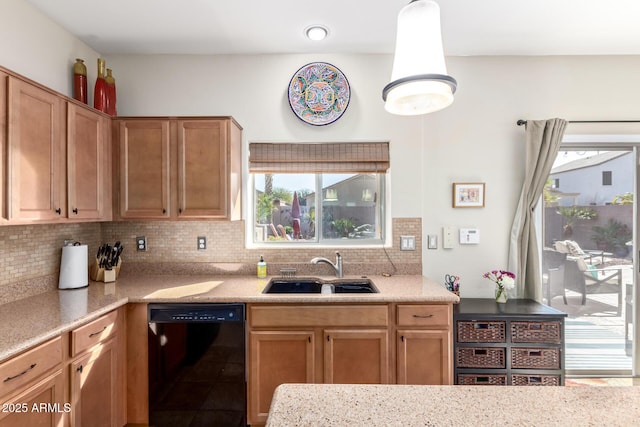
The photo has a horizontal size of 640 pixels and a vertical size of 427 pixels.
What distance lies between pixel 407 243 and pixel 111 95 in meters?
2.60

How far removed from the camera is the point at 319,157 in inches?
106

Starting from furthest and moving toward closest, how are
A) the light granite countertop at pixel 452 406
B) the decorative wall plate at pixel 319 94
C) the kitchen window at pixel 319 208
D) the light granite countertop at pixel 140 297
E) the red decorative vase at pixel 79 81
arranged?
1. the kitchen window at pixel 319 208
2. the decorative wall plate at pixel 319 94
3. the red decorative vase at pixel 79 81
4. the light granite countertop at pixel 140 297
5. the light granite countertop at pixel 452 406

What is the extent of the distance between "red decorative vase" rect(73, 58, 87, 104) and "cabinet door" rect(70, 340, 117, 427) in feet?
5.64

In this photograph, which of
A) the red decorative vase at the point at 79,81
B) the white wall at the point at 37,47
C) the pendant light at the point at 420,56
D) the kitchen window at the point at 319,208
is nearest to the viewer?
the pendant light at the point at 420,56

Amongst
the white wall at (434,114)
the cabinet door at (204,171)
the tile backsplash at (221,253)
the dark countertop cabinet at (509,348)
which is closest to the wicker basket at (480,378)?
the dark countertop cabinet at (509,348)

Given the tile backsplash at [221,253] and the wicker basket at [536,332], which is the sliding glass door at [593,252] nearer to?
the wicker basket at [536,332]

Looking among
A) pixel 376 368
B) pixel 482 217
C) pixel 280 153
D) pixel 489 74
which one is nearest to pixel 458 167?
pixel 482 217

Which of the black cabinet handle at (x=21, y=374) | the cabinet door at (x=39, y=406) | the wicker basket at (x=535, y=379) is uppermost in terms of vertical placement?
the black cabinet handle at (x=21, y=374)

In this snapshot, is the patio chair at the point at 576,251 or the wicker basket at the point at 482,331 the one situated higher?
the patio chair at the point at 576,251

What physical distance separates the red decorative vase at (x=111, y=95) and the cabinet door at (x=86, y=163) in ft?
0.53

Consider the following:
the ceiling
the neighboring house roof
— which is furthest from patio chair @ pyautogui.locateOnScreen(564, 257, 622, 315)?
the ceiling

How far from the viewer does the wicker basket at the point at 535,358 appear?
2188mm

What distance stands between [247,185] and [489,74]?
2227mm

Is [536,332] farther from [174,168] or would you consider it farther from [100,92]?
[100,92]
